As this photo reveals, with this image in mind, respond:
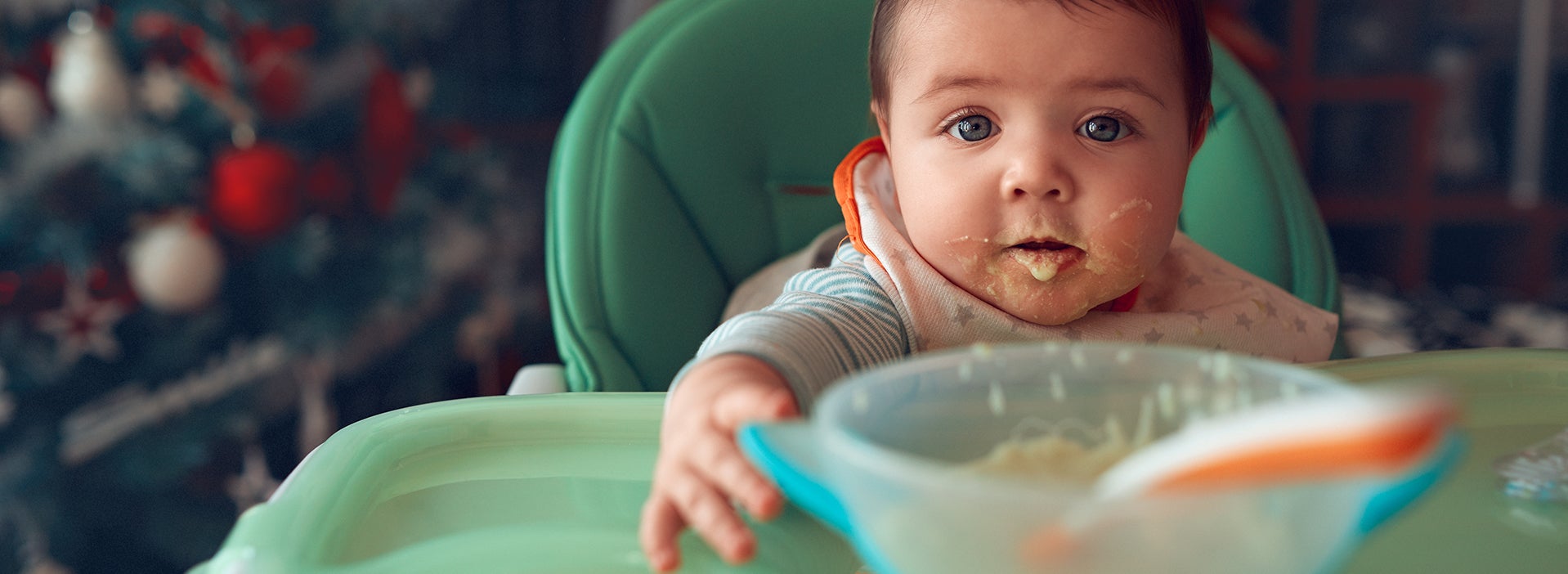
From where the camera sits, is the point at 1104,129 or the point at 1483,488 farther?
the point at 1104,129

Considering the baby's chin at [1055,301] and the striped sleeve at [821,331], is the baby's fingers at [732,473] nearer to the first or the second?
the striped sleeve at [821,331]

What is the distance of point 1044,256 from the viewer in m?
0.67

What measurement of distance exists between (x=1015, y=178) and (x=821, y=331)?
15 centimetres

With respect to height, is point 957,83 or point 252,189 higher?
point 957,83

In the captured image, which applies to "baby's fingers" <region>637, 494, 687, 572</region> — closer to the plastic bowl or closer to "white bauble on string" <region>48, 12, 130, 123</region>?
the plastic bowl

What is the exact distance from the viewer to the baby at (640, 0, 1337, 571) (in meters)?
0.65

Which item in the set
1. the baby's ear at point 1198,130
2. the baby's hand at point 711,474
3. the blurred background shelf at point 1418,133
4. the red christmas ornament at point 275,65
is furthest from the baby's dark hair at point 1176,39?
the blurred background shelf at point 1418,133

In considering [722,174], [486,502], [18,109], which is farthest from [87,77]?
[486,502]

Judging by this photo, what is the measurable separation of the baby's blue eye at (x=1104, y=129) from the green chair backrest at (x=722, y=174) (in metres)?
0.39

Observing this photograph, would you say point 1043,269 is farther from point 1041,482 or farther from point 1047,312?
point 1041,482

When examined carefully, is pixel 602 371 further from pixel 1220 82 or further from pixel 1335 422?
pixel 1335 422

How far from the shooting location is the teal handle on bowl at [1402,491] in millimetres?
306

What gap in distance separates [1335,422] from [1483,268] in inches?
155

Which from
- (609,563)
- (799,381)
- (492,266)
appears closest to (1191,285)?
(799,381)
